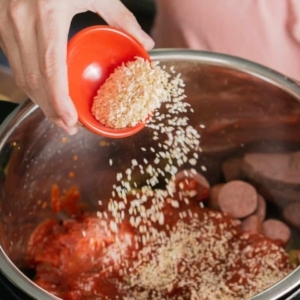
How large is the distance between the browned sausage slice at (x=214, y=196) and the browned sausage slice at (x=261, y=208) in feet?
0.28

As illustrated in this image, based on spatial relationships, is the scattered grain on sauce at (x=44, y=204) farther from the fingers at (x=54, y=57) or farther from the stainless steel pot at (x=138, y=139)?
the fingers at (x=54, y=57)

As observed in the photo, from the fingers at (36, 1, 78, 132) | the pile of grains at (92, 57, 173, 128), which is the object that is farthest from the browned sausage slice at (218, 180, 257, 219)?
the fingers at (36, 1, 78, 132)

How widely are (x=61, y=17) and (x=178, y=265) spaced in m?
0.55

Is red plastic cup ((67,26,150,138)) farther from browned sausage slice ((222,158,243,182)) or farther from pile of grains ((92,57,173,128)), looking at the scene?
browned sausage slice ((222,158,243,182))

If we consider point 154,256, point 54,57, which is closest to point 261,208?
point 154,256

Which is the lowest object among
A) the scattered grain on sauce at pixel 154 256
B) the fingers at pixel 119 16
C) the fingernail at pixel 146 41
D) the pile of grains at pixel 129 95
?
the scattered grain on sauce at pixel 154 256

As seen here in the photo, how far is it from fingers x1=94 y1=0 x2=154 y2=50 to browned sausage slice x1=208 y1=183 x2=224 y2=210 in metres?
0.41

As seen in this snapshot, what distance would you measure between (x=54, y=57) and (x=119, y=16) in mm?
181

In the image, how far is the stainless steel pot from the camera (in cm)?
88

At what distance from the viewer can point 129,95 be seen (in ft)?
2.56

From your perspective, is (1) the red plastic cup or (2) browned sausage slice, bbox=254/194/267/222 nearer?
(1) the red plastic cup

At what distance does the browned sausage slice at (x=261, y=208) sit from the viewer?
1.05 meters

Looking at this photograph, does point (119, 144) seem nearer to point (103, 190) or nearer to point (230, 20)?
point (103, 190)

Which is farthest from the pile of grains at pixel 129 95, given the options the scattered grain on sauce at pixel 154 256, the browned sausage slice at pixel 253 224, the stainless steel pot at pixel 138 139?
the browned sausage slice at pixel 253 224
